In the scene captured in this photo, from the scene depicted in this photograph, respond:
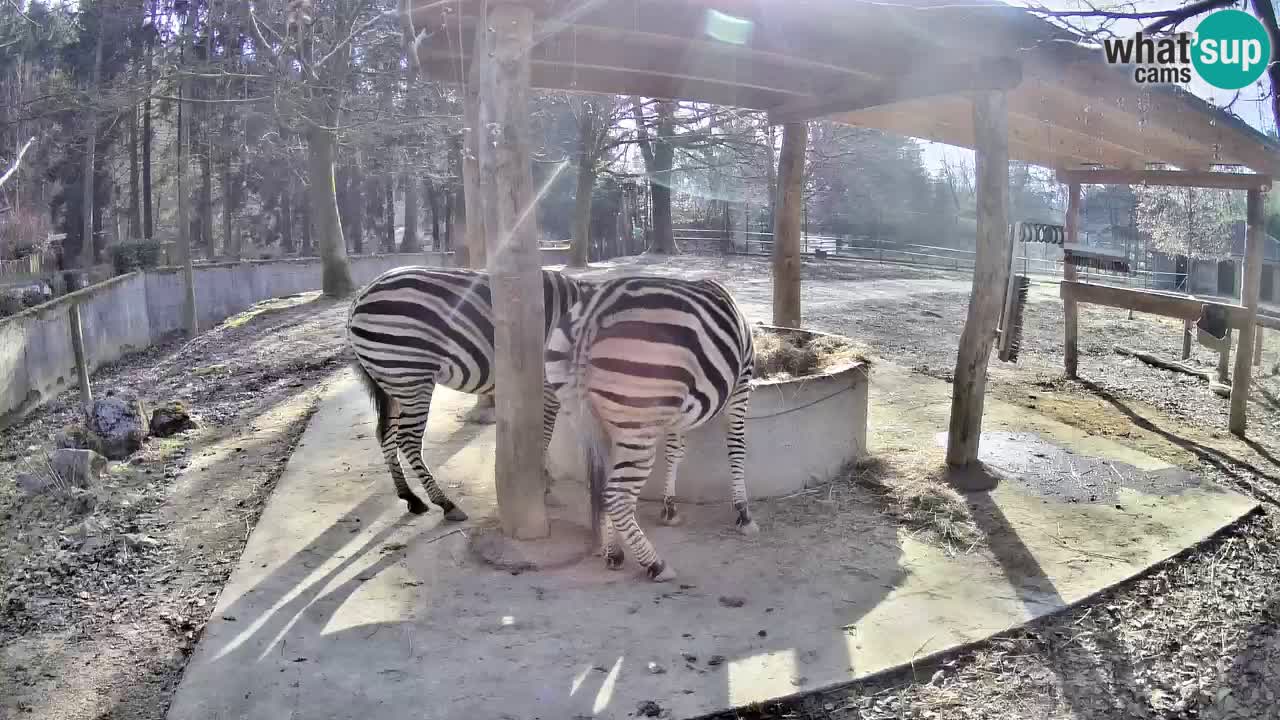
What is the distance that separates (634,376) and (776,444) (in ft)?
5.65

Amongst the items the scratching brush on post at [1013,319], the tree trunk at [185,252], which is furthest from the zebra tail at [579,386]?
the tree trunk at [185,252]

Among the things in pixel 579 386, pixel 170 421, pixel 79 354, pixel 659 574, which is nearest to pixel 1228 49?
pixel 579 386

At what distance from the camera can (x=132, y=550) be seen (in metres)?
4.95

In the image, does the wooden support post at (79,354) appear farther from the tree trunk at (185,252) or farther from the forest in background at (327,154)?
the tree trunk at (185,252)

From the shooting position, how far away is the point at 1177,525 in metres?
5.22

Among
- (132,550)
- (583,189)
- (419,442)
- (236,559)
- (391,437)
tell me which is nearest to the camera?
(236,559)

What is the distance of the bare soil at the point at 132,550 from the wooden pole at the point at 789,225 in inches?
189

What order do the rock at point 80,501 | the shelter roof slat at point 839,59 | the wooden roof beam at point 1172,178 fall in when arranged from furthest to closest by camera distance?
the wooden roof beam at point 1172,178, the rock at point 80,501, the shelter roof slat at point 839,59

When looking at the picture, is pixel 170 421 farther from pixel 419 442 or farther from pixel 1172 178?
pixel 1172 178

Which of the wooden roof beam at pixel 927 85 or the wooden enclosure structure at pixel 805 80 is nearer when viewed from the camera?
the wooden enclosure structure at pixel 805 80

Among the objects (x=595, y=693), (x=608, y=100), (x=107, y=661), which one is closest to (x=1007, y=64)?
(x=595, y=693)

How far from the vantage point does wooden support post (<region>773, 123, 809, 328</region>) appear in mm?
8094

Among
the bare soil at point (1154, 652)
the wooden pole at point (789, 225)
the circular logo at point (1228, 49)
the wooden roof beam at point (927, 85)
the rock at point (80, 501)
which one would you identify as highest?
the circular logo at point (1228, 49)

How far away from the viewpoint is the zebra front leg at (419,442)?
5.20 metres
